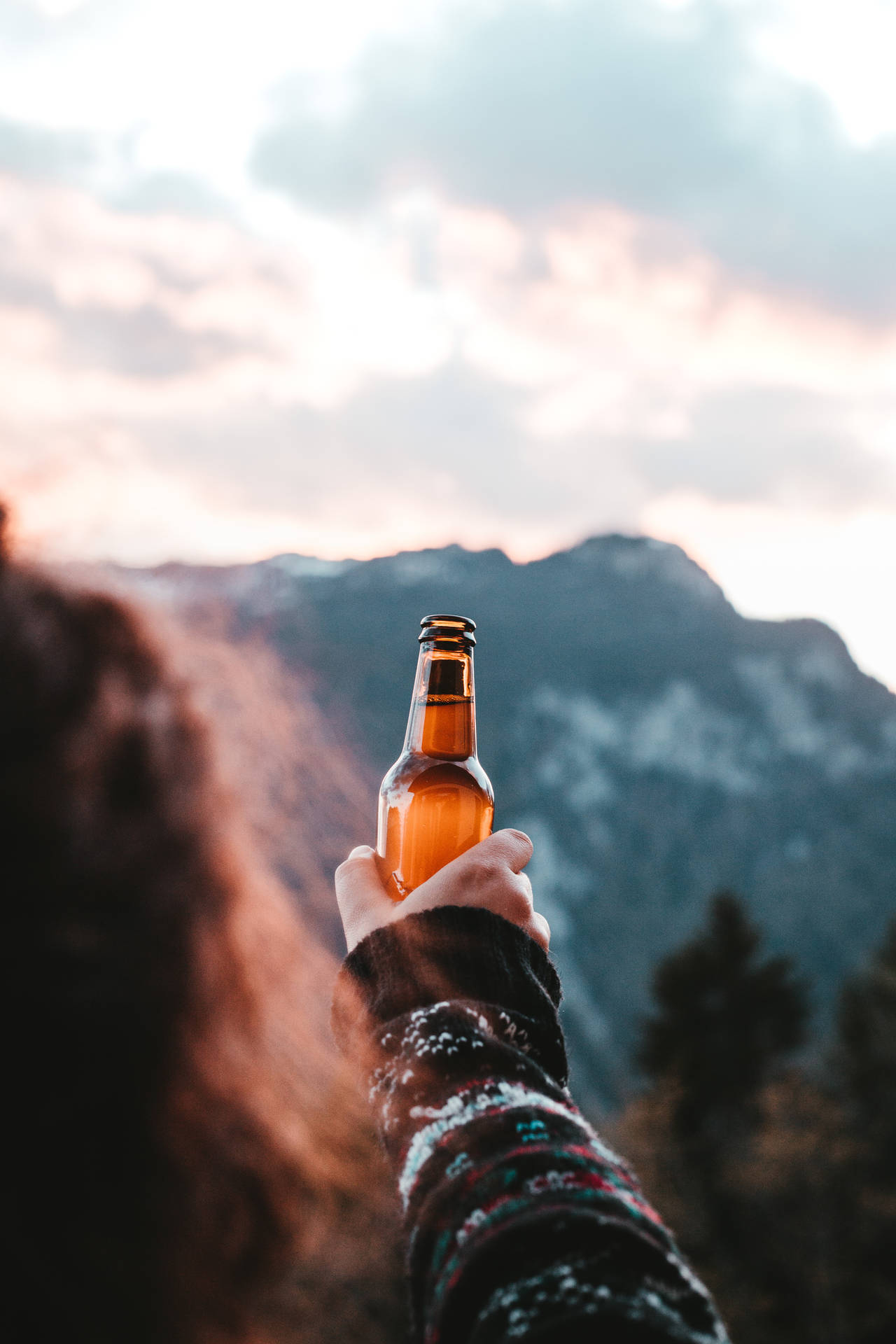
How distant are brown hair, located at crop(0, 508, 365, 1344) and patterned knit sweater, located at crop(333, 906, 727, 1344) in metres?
0.42

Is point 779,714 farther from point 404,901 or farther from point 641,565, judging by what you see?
point 404,901

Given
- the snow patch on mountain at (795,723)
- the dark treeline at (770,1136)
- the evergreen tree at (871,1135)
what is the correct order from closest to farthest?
the dark treeline at (770,1136), the evergreen tree at (871,1135), the snow patch on mountain at (795,723)

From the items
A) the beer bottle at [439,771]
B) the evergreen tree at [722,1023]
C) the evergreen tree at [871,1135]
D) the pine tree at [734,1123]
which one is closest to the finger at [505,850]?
the beer bottle at [439,771]

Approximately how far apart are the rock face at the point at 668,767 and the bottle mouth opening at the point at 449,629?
5861cm

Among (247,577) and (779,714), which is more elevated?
(779,714)

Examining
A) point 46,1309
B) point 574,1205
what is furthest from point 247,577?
point 574,1205

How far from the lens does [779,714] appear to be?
343ft

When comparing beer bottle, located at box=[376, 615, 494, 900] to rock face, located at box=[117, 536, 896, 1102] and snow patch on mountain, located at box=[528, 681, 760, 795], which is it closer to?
rock face, located at box=[117, 536, 896, 1102]

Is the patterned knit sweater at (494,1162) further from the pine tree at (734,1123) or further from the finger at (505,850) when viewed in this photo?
the pine tree at (734,1123)

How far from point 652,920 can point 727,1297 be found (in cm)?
7075

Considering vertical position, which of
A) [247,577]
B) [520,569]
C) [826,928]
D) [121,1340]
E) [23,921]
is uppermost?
[520,569]

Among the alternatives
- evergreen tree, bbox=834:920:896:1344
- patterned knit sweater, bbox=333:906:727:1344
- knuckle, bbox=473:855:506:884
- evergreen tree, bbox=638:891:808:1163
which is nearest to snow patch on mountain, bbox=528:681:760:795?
evergreen tree, bbox=638:891:808:1163

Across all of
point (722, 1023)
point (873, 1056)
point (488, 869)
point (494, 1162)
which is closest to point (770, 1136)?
point (873, 1056)

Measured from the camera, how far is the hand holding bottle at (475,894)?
141 cm
